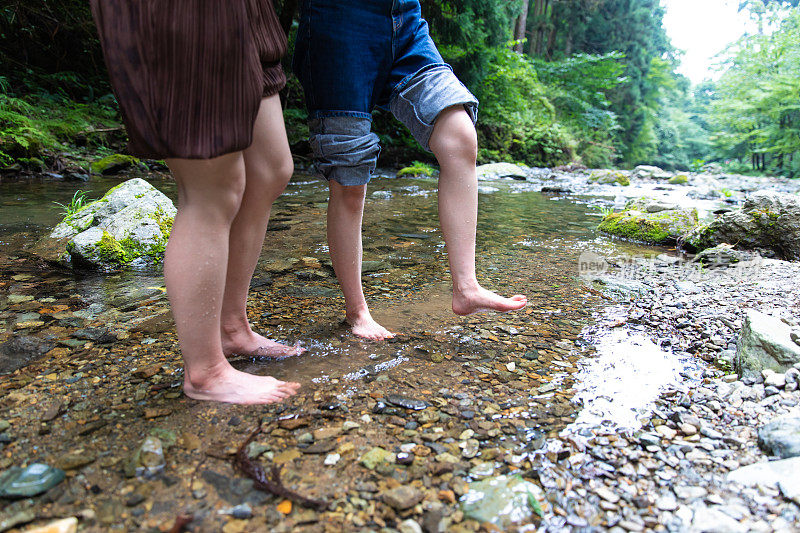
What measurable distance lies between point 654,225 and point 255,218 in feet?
12.8

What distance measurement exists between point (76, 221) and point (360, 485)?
10.4 feet

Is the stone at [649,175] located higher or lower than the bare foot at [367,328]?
higher

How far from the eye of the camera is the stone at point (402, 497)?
100 cm

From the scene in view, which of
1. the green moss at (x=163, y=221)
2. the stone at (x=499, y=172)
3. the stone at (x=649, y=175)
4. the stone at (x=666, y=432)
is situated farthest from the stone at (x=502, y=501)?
the stone at (x=649, y=175)

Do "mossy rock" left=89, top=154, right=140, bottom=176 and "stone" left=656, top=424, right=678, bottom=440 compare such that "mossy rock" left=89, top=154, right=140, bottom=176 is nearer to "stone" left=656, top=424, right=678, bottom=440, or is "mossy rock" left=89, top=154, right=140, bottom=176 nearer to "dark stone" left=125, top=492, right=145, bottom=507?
"dark stone" left=125, top=492, right=145, bottom=507

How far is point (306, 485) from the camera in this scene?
3.40ft

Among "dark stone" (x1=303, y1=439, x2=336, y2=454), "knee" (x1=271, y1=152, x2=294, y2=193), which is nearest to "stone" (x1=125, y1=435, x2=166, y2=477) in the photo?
"dark stone" (x1=303, y1=439, x2=336, y2=454)

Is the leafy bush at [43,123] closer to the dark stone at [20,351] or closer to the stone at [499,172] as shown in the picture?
the dark stone at [20,351]

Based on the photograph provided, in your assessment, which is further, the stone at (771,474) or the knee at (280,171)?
the knee at (280,171)

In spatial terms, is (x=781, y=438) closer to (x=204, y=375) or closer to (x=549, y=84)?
(x=204, y=375)

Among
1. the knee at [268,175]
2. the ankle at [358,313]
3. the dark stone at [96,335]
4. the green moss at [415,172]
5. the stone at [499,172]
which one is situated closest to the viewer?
the knee at [268,175]

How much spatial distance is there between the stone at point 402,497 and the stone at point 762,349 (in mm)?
1191

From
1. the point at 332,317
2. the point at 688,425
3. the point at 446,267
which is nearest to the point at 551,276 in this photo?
the point at 446,267

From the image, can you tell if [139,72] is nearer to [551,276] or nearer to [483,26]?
[551,276]
